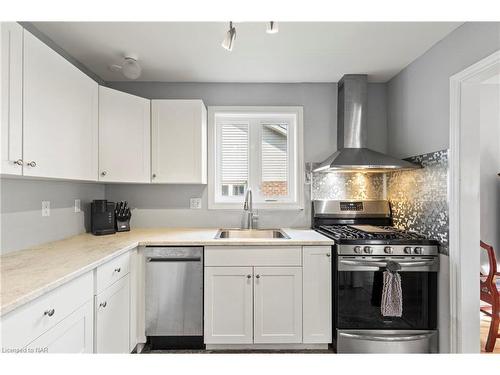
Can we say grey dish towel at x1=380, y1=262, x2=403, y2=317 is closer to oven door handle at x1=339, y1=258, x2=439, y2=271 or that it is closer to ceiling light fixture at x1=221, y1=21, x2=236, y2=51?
oven door handle at x1=339, y1=258, x2=439, y2=271

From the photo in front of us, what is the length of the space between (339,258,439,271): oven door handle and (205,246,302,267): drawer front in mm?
340

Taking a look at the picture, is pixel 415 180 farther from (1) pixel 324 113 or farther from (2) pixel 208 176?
(2) pixel 208 176

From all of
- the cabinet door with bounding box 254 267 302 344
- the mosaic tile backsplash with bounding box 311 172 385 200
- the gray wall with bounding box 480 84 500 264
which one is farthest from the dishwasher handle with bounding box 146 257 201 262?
the gray wall with bounding box 480 84 500 264

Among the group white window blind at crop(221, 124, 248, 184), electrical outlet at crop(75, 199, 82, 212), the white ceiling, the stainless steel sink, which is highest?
the white ceiling

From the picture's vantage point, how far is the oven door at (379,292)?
2.14 meters

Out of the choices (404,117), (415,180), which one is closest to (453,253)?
(415,180)

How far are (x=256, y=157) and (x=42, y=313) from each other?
220cm

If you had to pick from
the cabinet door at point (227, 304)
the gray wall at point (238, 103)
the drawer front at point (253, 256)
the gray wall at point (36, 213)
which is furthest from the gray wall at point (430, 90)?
the gray wall at point (36, 213)

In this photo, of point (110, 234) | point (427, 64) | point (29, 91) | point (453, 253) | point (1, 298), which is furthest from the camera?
point (110, 234)

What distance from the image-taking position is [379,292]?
2.14 meters

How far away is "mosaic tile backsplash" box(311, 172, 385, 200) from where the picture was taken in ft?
9.62

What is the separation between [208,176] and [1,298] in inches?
79.2
